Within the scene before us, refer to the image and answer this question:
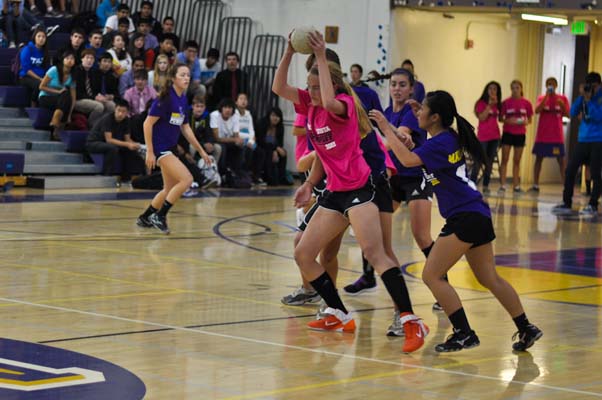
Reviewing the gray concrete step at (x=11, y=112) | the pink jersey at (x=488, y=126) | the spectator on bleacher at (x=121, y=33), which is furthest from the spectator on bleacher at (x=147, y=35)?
the pink jersey at (x=488, y=126)

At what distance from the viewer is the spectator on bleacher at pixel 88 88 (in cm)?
1948

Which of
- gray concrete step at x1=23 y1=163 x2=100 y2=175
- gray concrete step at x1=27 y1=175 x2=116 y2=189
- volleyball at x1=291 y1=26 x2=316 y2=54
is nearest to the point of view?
volleyball at x1=291 y1=26 x2=316 y2=54

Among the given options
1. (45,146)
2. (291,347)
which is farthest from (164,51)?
(291,347)

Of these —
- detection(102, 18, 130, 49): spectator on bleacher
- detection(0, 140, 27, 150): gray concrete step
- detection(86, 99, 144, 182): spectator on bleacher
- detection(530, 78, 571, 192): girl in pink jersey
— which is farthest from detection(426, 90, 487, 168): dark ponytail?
detection(530, 78, 571, 192): girl in pink jersey

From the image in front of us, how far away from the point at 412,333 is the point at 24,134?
1365 centimetres

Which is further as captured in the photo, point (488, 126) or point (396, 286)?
point (488, 126)

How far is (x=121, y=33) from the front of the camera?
21844 millimetres

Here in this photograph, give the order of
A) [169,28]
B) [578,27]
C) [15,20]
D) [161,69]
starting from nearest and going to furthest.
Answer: [161,69] < [15,20] < [169,28] < [578,27]

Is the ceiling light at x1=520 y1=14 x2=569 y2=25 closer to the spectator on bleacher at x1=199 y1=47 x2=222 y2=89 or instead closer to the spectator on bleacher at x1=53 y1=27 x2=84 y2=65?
the spectator on bleacher at x1=199 y1=47 x2=222 y2=89

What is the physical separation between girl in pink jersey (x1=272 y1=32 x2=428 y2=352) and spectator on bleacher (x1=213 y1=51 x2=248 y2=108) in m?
14.5

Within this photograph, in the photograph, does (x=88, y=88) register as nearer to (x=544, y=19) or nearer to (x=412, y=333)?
(x=544, y=19)

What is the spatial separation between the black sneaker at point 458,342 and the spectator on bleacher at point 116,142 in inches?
499

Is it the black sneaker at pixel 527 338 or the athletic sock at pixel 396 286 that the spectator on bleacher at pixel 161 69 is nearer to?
the athletic sock at pixel 396 286

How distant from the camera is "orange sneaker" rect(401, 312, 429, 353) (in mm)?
6938
